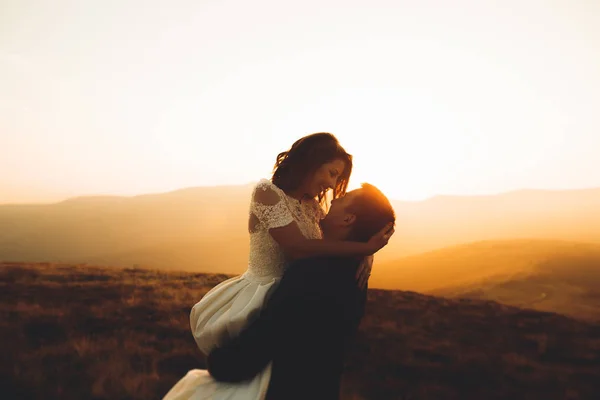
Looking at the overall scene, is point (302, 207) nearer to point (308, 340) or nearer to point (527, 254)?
point (308, 340)

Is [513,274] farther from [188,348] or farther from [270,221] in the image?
[270,221]

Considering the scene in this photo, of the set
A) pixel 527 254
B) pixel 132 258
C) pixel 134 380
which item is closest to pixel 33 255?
pixel 132 258

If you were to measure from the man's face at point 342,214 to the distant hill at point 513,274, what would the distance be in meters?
18.0

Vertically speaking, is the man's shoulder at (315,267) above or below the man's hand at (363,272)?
above

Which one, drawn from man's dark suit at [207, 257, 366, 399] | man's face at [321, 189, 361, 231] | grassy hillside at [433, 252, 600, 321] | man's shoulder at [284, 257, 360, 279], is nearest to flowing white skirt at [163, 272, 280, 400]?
man's dark suit at [207, 257, 366, 399]

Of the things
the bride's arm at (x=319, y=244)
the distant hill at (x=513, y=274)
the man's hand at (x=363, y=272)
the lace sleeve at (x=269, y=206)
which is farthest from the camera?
the distant hill at (x=513, y=274)

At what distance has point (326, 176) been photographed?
3.01m

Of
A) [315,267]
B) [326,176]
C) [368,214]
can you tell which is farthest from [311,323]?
[326,176]

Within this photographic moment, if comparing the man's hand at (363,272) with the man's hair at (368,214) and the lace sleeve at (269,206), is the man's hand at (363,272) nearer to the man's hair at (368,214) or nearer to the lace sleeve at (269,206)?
the man's hair at (368,214)

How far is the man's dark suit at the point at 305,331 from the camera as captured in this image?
221 cm

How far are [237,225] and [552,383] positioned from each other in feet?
611

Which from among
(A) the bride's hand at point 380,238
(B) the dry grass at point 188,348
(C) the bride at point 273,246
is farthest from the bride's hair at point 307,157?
(B) the dry grass at point 188,348

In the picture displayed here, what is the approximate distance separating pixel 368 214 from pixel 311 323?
31.0 inches

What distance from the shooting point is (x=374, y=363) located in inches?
289
